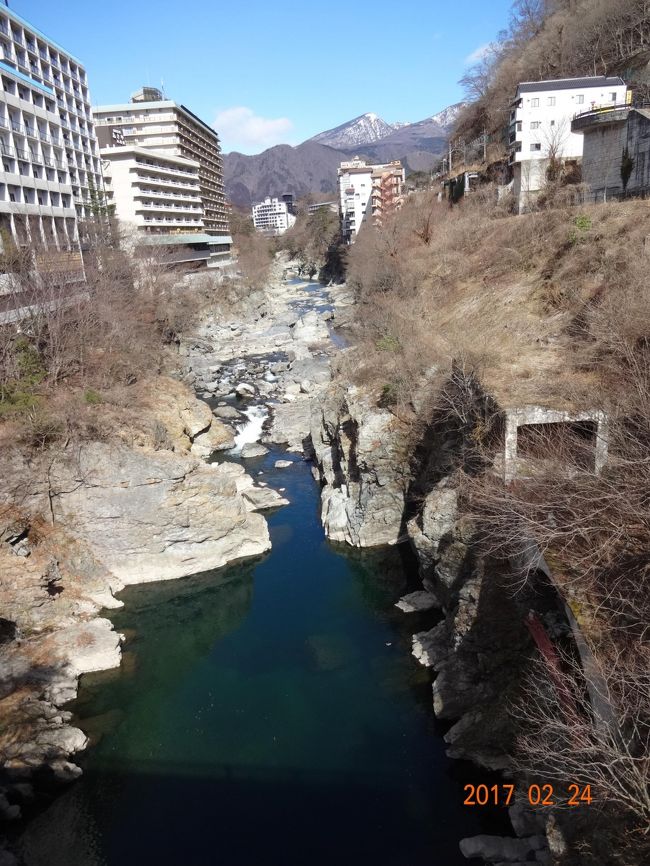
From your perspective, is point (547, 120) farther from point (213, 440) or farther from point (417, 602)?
point (417, 602)

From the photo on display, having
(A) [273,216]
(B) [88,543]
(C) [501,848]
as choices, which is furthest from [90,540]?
(A) [273,216]

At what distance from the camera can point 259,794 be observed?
1032cm

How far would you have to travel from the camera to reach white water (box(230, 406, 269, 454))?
25734 millimetres

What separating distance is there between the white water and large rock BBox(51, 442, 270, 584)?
7.69m

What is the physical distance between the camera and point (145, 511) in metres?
16.4

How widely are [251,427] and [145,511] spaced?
1124 cm

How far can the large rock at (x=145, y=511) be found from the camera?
1619cm

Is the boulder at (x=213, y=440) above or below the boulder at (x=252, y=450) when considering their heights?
above

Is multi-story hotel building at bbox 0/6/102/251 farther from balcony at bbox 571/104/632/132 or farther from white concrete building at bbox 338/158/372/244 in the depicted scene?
white concrete building at bbox 338/158/372/244

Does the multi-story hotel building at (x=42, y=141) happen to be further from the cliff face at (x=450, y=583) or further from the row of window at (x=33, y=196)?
the cliff face at (x=450, y=583)

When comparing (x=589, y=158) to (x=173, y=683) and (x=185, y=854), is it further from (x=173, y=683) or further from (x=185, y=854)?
(x=185, y=854)

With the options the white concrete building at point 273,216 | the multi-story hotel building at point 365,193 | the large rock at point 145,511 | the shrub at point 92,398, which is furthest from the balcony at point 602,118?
the white concrete building at point 273,216

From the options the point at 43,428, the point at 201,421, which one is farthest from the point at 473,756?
the point at 201,421

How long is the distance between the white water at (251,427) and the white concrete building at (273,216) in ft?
414
